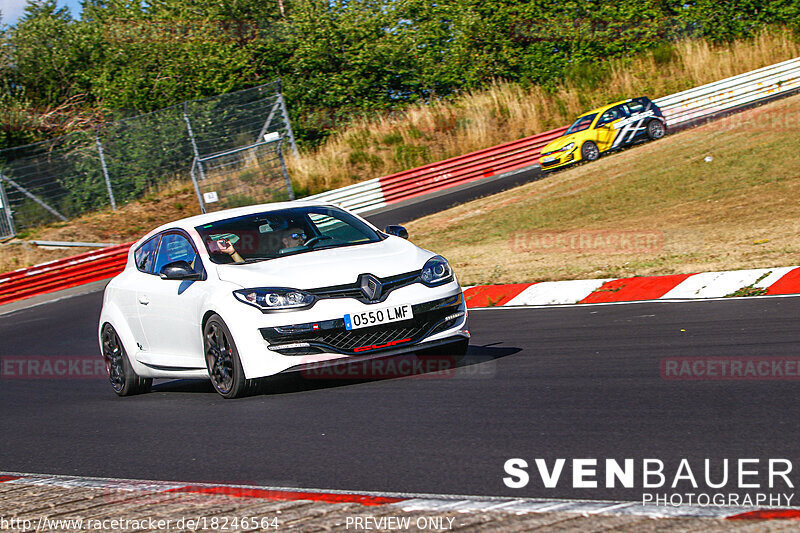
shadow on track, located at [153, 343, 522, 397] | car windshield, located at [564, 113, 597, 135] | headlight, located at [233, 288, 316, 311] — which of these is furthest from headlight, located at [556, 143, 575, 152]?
headlight, located at [233, 288, 316, 311]

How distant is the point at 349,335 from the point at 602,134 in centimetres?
2155

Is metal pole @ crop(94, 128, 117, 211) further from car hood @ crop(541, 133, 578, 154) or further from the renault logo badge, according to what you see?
the renault logo badge

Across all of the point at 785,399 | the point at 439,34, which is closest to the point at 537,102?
the point at 439,34

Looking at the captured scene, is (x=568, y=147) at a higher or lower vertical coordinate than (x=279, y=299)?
lower

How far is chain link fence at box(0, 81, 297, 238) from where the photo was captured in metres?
28.4

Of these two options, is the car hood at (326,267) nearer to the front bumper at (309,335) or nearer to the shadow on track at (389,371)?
the front bumper at (309,335)

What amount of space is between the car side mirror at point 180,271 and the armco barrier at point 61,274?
16054 millimetres

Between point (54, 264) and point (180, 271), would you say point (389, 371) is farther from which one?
point (54, 264)

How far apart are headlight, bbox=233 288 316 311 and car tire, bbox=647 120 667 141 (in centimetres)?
2271

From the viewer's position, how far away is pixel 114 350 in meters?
9.39

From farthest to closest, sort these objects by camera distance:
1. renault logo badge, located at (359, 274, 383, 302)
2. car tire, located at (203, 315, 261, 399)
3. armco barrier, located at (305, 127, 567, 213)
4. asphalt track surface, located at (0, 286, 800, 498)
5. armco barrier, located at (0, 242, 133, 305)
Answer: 1. armco barrier, located at (305, 127, 567, 213)
2. armco barrier, located at (0, 242, 133, 305)
3. car tire, located at (203, 315, 261, 399)
4. renault logo badge, located at (359, 274, 383, 302)
5. asphalt track surface, located at (0, 286, 800, 498)

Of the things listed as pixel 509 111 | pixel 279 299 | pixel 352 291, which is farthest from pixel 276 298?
pixel 509 111

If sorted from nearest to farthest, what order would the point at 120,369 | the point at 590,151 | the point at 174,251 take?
the point at 174,251 → the point at 120,369 → the point at 590,151

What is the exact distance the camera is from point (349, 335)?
7.25 metres
